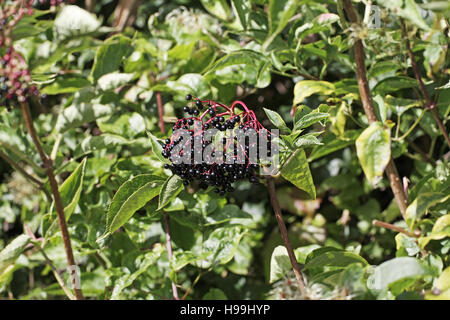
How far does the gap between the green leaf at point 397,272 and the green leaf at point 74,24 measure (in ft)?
1.83

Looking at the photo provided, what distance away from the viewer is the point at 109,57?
1.33 metres

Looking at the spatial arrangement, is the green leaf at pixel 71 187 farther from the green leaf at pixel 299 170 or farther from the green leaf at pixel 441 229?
the green leaf at pixel 441 229

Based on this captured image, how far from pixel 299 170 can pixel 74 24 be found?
1.43 feet

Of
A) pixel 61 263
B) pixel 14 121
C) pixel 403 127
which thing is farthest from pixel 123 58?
pixel 403 127

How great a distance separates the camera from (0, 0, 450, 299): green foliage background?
87 centimetres

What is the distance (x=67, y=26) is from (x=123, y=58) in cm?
56

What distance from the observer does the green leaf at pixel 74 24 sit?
2.59 feet

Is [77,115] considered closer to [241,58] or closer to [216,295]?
[241,58]

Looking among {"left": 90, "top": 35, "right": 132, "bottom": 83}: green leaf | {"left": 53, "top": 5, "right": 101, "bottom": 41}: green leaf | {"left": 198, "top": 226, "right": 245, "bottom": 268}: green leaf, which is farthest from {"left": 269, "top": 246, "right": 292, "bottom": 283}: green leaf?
{"left": 90, "top": 35, "right": 132, "bottom": 83}: green leaf

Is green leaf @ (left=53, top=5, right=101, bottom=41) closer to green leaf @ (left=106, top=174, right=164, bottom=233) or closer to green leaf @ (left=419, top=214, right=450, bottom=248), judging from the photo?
green leaf @ (left=106, top=174, right=164, bottom=233)

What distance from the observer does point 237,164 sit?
0.89 m

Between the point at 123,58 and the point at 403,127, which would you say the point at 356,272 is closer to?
the point at 403,127

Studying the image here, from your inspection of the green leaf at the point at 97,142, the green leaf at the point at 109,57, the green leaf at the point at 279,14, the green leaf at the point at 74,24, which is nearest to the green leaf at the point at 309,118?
the green leaf at the point at 279,14

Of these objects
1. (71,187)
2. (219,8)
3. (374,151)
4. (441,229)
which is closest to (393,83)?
(374,151)
